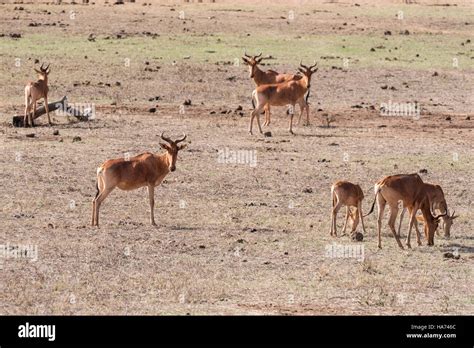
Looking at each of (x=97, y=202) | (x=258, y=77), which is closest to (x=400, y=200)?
(x=97, y=202)

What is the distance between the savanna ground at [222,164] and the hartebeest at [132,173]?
18.6 inches

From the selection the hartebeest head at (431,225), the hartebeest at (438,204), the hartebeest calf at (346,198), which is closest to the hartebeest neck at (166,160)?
the hartebeest calf at (346,198)

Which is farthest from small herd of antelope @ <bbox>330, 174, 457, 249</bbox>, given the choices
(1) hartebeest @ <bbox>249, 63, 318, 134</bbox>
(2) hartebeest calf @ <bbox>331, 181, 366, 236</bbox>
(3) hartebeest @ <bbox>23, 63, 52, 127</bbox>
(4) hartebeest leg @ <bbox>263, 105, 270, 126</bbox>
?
(3) hartebeest @ <bbox>23, 63, 52, 127</bbox>

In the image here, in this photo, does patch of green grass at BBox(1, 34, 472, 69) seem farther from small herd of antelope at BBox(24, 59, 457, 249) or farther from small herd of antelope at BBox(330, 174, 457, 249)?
small herd of antelope at BBox(330, 174, 457, 249)

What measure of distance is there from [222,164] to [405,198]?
22.3 ft

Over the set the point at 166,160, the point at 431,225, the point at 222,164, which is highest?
the point at 166,160

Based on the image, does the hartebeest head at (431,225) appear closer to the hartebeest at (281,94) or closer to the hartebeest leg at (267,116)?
the hartebeest at (281,94)

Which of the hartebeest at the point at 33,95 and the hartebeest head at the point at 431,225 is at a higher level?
the hartebeest at the point at 33,95

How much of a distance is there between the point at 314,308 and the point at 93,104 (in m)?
17.8

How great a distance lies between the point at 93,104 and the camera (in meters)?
30.8

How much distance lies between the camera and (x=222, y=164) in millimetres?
23438

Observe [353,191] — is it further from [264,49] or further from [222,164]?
[264,49]

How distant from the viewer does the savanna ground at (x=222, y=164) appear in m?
14.6

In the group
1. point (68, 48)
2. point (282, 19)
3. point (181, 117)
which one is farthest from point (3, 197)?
point (282, 19)
